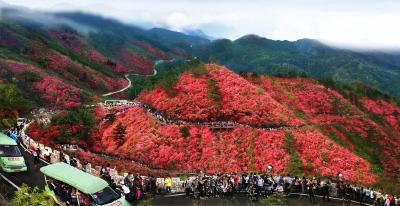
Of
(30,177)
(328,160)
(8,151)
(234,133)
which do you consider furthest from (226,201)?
(234,133)

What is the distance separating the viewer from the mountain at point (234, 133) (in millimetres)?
51531

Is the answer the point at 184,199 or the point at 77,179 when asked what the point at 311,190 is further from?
the point at 77,179

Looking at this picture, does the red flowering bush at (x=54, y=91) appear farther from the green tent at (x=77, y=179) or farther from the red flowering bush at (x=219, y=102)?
the green tent at (x=77, y=179)

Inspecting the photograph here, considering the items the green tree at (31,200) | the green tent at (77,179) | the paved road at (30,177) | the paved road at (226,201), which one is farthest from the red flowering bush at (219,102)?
the green tree at (31,200)

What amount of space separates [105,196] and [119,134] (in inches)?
1289

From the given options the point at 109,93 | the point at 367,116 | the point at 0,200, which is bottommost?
the point at 109,93

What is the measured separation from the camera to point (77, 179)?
2717cm

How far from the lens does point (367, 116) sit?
7981 centimetres

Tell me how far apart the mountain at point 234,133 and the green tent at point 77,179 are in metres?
14.9

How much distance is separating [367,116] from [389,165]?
1736cm

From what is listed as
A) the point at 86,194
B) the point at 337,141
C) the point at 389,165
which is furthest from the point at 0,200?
the point at 389,165

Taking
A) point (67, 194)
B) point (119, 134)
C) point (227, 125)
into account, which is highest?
point (67, 194)

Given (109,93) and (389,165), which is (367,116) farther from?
(109,93)

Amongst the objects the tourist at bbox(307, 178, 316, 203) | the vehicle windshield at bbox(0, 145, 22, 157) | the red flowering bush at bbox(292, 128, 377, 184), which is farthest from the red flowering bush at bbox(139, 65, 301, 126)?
the vehicle windshield at bbox(0, 145, 22, 157)
